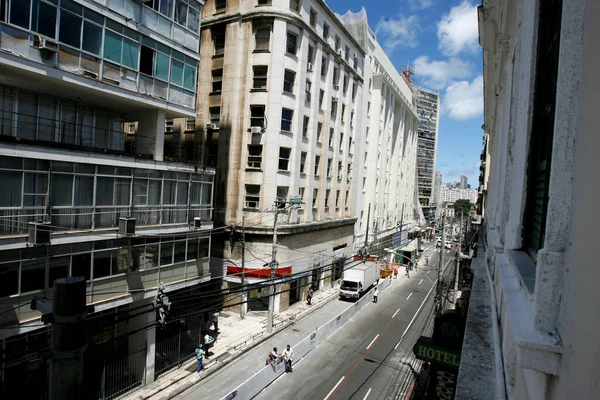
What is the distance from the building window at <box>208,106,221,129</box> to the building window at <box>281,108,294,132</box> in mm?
4874

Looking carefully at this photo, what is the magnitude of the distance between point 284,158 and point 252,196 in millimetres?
3777

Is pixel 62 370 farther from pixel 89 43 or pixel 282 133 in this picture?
pixel 282 133

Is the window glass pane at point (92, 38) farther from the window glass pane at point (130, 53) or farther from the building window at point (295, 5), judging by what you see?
the building window at point (295, 5)

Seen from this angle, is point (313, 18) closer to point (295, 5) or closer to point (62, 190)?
point (295, 5)

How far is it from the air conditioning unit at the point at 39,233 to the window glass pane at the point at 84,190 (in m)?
1.53

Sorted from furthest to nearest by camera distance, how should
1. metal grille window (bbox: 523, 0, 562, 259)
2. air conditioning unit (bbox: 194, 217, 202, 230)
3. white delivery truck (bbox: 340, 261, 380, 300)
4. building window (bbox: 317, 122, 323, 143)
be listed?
building window (bbox: 317, 122, 323, 143)
white delivery truck (bbox: 340, 261, 380, 300)
air conditioning unit (bbox: 194, 217, 202, 230)
metal grille window (bbox: 523, 0, 562, 259)

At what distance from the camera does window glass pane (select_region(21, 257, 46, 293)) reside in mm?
12029

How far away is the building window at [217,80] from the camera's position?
88.1 ft

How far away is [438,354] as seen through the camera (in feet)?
31.1

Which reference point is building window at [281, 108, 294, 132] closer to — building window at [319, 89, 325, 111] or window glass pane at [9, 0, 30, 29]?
building window at [319, 89, 325, 111]

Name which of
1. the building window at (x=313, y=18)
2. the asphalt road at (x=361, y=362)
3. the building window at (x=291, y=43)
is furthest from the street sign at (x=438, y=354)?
the building window at (x=313, y=18)

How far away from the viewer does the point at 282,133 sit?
26.2 meters

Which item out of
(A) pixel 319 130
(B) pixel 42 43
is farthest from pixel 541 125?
(A) pixel 319 130

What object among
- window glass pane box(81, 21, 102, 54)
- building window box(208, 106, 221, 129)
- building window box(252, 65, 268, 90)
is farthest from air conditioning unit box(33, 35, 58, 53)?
building window box(252, 65, 268, 90)
